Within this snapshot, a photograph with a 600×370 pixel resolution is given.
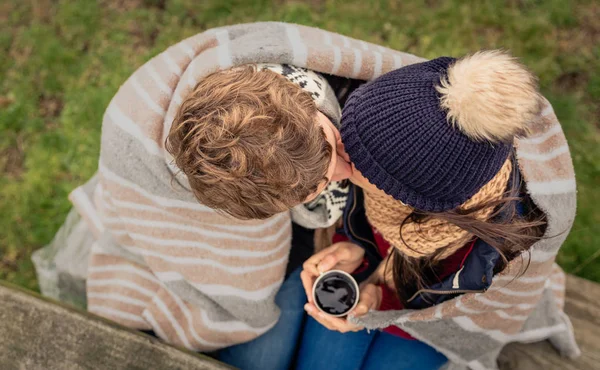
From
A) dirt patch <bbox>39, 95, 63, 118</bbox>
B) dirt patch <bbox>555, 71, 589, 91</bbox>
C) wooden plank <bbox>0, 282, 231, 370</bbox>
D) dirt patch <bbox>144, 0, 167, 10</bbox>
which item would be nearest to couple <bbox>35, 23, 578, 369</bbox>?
wooden plank <bbox>0, 282, 231, 370</bbox>

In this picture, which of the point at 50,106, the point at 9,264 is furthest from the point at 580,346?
the point at 50,106

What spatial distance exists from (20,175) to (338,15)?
96.2 inches

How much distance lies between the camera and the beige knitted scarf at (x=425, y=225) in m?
1.41

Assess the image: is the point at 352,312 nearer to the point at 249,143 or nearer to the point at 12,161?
the point at 249,143

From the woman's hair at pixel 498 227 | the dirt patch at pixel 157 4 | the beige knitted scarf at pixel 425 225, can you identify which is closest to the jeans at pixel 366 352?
the woman's hair at pixel 498 227

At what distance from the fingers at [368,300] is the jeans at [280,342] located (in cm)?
35

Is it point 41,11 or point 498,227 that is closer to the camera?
point 498,227

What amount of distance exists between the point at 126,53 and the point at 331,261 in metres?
2.31

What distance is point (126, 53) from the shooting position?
11.0ft

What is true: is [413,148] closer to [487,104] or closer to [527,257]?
[487,104]

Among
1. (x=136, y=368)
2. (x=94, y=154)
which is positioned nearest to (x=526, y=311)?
(x=136, y=368)

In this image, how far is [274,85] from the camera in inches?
55.8

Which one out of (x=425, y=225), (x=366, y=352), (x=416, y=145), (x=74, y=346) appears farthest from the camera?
(x=366, y=352)

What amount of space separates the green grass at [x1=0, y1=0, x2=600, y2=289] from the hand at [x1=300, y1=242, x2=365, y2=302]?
5.35 feet
